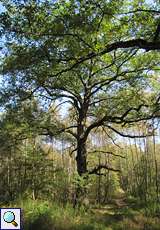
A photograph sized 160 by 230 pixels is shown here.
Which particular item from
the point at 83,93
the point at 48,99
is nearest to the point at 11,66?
the point at 48,99

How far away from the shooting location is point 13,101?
19375 millimetres

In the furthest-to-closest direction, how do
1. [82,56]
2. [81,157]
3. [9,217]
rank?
[81,157]
[82,56]
[9,217]

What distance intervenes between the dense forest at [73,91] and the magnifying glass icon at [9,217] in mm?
3956

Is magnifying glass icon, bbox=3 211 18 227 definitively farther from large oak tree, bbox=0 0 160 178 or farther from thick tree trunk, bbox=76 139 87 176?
thick tree trunk, bbox=76 139 87 176

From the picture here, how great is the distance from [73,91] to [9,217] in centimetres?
1470

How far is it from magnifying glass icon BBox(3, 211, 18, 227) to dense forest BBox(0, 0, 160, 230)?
396cm

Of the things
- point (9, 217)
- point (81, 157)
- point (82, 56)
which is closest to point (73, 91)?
point (81, 157)

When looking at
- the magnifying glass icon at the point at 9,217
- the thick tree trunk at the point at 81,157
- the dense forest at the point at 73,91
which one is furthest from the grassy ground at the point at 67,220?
the thick tree trunk at the point at 81,157

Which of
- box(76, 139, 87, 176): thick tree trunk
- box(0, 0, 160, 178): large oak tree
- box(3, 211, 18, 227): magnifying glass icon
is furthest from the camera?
box(76, 139, 87, 176): thick tree trunk

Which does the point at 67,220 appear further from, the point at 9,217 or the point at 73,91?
the point at 73,91

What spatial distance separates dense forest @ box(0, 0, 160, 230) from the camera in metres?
11.5

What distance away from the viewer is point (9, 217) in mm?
8102

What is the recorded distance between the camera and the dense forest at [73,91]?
11.5 m

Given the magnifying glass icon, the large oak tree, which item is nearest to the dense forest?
the large oak tree
